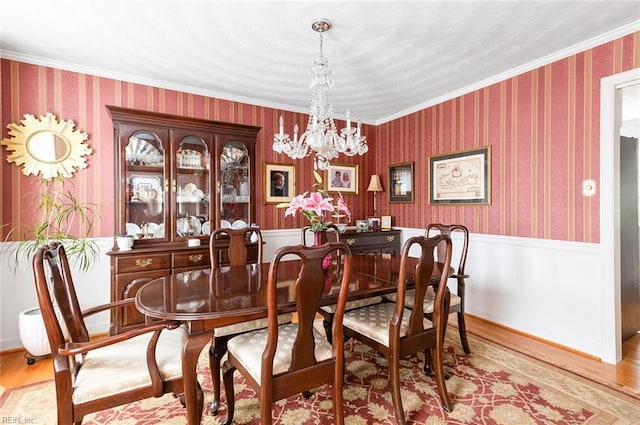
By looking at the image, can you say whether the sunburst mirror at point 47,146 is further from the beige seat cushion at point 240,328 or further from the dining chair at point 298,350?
Answer: the dining chair at point 298,350

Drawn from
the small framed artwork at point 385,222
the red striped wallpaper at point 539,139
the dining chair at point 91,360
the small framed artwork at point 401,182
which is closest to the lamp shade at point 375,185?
the small framed artwork at point 401,182

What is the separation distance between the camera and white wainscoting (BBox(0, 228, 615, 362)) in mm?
2535

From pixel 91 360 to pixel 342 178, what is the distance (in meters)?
3.60

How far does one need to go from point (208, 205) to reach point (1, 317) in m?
1.94

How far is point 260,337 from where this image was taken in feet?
5.47

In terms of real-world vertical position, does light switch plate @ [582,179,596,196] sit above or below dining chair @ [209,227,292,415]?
above

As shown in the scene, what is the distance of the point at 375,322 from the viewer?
1936 mm

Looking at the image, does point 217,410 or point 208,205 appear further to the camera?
point 208,205

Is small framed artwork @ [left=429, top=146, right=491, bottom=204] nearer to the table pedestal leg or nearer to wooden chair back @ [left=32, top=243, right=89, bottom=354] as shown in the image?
the table pedestal leg

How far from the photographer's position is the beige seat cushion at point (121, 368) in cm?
129

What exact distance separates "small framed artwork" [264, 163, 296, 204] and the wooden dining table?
1727mm

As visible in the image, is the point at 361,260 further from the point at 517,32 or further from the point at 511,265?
the point at 517,32

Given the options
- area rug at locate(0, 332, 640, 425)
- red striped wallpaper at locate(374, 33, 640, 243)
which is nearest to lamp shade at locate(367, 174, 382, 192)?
red striped wallpaper at locate(374, 33, 640, 243)

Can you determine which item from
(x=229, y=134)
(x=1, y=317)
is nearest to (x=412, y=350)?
(x=229, y=134)
